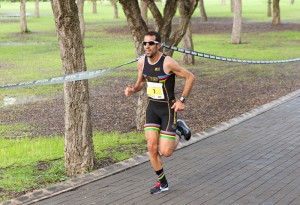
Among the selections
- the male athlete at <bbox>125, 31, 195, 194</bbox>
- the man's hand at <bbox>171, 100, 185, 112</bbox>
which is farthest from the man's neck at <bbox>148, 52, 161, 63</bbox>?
the man's hand at <bbox>171, 100, 185, 112</bbox>

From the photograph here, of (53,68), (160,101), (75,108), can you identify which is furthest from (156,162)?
(53,68)

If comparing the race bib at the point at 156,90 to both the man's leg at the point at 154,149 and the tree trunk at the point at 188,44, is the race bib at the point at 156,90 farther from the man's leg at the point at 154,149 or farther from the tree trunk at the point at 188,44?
the tree trunk at the point at 188,44

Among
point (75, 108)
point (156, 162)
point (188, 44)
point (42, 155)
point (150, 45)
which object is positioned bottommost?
point (188, 44)

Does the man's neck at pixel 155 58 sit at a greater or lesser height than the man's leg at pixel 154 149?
greater

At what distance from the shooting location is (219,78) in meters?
19.8

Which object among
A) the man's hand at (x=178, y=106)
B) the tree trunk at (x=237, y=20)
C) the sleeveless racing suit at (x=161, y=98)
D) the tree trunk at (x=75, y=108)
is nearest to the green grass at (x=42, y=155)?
the tree trunk at (x=75, y=108)

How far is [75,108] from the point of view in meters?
8.50

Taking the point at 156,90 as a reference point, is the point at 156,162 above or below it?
below

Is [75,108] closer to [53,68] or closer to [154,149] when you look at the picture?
[154,149]

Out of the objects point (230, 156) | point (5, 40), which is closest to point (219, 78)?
point (230, 156)

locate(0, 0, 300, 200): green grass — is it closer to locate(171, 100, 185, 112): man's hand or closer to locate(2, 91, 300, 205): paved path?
locate(2, 91, 300, 205): paved path

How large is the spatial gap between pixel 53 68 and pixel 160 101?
16279mm

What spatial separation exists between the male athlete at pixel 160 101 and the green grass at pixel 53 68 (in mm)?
1579

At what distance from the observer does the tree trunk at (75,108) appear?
838 cm
